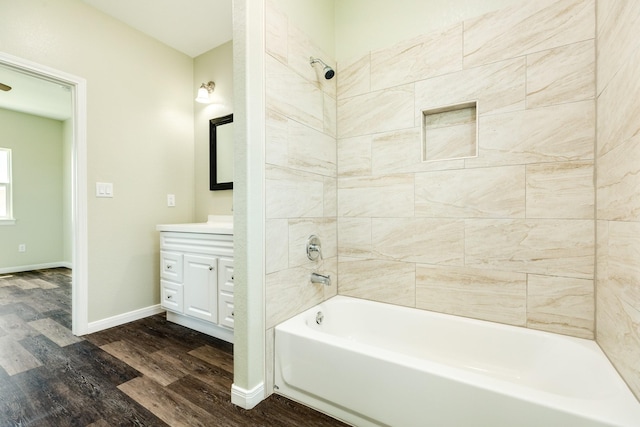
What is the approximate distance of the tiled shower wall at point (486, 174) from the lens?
1442 mm

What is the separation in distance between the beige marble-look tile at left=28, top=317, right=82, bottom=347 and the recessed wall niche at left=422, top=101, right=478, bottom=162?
2.89m

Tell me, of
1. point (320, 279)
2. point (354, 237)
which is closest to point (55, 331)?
point (320, 279)

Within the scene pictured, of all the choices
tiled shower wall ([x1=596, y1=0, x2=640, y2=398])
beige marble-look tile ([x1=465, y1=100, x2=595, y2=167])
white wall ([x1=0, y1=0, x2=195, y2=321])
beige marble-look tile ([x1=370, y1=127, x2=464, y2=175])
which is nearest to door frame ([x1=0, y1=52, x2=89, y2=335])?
white wall ([x1=0, y1=0, x2=195, y2=321])

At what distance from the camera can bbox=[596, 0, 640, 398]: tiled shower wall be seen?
1.00 metres

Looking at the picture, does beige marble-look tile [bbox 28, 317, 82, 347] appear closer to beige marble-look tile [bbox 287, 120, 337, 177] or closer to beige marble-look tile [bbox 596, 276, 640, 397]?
beige marble-look tile [bbox 287, 120, 337, 177]

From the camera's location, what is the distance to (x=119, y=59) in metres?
2.50

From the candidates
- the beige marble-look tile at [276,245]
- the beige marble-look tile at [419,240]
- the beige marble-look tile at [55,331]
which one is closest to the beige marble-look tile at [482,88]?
the beige marble-look tile at [419,240]

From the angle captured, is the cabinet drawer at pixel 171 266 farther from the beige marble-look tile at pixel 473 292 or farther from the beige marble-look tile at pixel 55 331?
the beige marble-look tile at pixel 473 292

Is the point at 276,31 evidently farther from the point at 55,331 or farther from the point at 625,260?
the point at 55,331

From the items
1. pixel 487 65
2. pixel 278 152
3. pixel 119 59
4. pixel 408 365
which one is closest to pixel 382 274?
pixel 408 365

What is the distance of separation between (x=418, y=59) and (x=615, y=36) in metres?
0.90

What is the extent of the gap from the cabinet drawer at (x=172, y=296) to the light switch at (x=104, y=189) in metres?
0.86

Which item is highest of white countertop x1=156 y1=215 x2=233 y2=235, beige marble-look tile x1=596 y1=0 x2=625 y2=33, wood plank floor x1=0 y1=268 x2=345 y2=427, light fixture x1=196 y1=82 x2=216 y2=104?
light fixture x1=196 y1=82 x2=216 y2=104

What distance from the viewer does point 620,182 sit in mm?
1122
